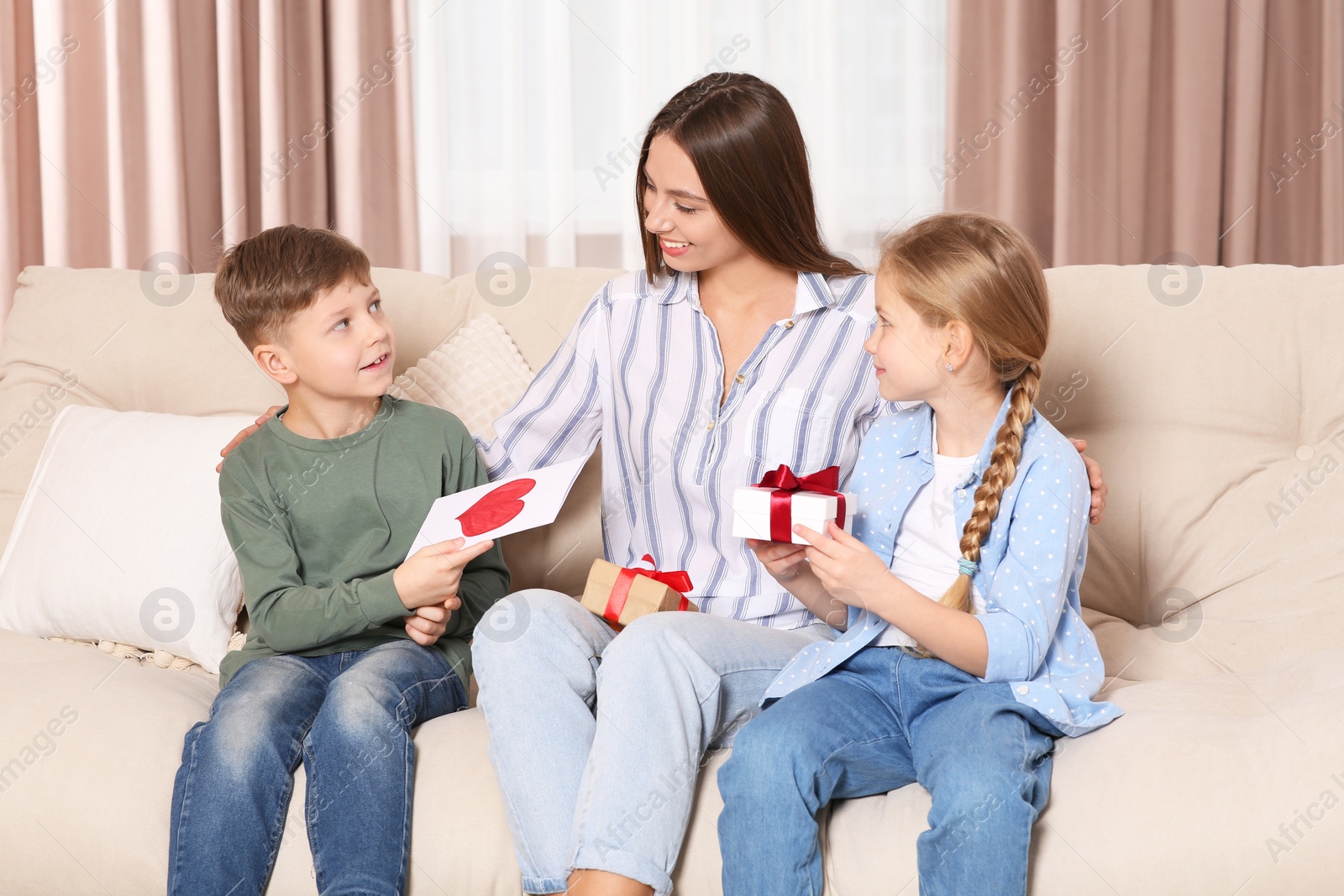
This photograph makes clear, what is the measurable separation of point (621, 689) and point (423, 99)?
2.07 m

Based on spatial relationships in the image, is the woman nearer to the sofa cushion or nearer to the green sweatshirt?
the green sweatshirt

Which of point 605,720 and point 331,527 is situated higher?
point 331,527

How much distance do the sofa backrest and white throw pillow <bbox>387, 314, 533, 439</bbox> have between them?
0.19 m

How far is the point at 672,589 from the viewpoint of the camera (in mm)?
1324

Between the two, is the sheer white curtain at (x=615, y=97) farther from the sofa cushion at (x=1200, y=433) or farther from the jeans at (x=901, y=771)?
the jeans at (x=901, y=771)

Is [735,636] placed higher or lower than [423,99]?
lower

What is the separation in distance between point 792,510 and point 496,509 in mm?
366

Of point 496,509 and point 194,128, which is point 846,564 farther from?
point 194,128

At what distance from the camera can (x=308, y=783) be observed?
1165mm

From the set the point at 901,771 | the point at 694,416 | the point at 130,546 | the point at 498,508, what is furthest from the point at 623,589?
the point at 130,546

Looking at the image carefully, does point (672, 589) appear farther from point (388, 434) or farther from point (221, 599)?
point (221, 599)

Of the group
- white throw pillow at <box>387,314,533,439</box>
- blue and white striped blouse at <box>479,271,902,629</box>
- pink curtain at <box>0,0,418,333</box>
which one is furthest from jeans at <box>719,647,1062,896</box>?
pink curtain at <box>0,0,418,333</box>

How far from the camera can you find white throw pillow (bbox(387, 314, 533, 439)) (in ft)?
5.51

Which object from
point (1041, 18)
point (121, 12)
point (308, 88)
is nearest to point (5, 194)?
point (121, 12)
